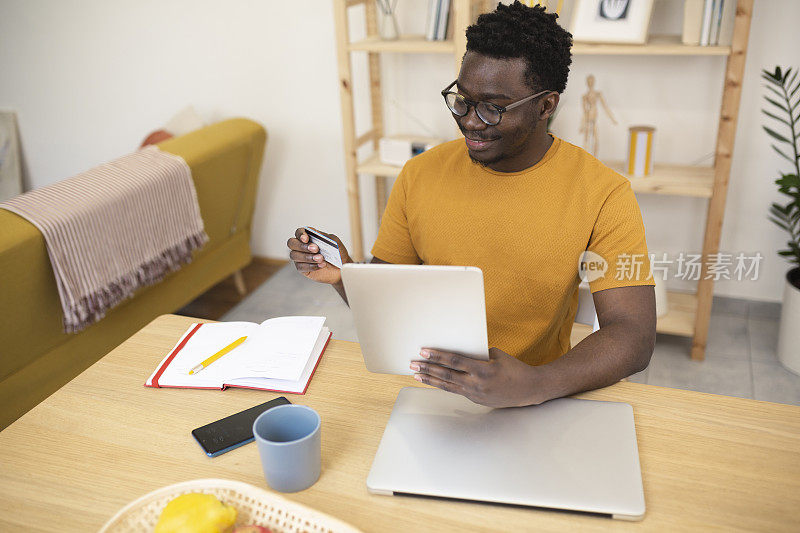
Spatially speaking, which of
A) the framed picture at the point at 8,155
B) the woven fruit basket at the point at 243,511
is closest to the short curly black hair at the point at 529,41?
the woven fruit basket at the point at 243,511

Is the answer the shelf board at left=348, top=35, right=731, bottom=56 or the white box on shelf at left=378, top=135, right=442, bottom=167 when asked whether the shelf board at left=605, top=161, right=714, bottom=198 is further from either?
the white box on shelf at left=378, top=135, right=442, bottom=167

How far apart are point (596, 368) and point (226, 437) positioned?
556 millimetres

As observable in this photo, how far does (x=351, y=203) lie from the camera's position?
2.80m

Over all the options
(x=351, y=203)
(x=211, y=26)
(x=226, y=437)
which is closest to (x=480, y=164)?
(x=226, y=437)

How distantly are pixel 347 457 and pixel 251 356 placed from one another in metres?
0.30

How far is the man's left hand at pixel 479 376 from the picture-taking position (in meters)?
0.92

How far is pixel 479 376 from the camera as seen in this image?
3.02 feet

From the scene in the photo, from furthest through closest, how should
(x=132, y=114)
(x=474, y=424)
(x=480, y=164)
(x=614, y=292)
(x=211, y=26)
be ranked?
(x=132, y=114), (x=211, y=26), (x=480, y=164), (x=614, y=292), (x=474, y=424)

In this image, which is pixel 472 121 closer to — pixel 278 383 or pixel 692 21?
pixel 278 383

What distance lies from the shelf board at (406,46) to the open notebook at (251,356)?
5.01 ft

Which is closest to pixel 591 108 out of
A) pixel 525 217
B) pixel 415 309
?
pixel 525 217

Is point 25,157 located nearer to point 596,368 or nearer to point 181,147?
point 181,147

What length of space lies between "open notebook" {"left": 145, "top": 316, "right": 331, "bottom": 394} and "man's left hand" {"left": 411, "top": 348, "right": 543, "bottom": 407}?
0.25 m

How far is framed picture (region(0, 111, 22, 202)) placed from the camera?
12.3ft
